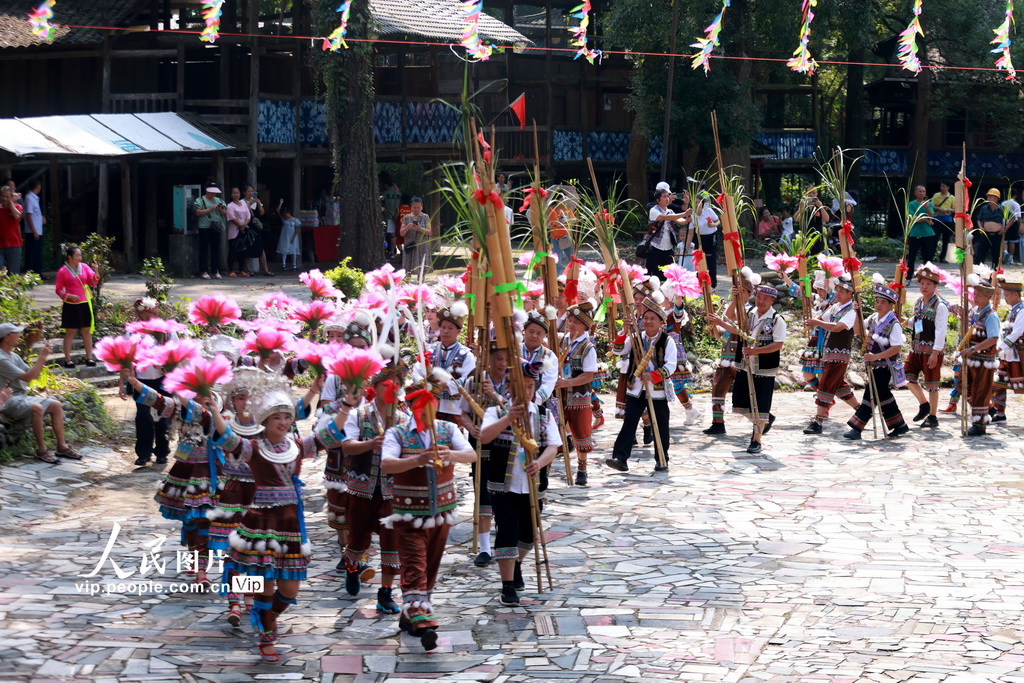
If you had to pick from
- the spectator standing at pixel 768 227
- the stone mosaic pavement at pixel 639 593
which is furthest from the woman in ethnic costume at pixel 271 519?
the spectator standing at pixel 768 227

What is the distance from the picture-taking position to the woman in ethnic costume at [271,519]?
266 inches

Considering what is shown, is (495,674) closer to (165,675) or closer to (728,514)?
(165,675)

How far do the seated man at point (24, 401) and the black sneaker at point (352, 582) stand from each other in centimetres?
421

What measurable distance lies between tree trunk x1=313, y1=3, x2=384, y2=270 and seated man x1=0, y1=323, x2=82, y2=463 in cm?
987

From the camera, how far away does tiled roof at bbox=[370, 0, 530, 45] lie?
23297 mm

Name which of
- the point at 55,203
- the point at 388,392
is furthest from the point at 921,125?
the point at 388,392

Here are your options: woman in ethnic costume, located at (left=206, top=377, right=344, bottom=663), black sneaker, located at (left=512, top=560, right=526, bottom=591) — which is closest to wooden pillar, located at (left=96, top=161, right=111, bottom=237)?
black sneaker, located at (left=512, top=560, right=526, bottom=591)

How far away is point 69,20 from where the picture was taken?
915 inches

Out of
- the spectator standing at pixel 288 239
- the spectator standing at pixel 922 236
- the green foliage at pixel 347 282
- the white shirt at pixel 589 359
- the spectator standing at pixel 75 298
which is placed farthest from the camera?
the spectator standing at pixel 288 239

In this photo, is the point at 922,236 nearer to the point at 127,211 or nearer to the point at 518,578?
the point at 127,211

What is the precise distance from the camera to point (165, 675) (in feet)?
21.4

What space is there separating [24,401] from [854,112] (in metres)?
24.4

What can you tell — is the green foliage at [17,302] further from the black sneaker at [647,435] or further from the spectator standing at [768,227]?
the spectator standing at [768,227]

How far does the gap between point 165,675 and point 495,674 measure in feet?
5.64
